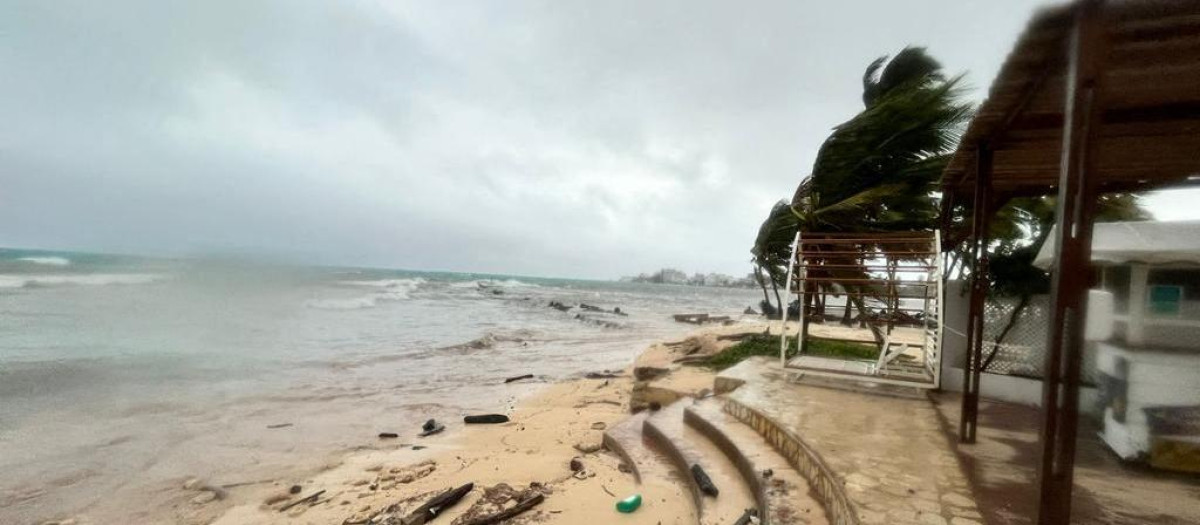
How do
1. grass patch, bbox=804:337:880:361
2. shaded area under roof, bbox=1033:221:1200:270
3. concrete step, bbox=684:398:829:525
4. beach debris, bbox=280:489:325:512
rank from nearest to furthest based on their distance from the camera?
concrete step, bbox=684:398:829:525 < shaded area under roof, bbox=1033:221:1200:270 < beach debris, bbox=280:489:325:512 < grass patch, bbox=804:337:880:361

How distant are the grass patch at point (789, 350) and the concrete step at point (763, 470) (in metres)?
3.83

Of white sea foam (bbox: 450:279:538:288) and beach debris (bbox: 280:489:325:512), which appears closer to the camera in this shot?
beach debris (bbox: 280:489:325:512)

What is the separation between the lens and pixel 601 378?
447 inches

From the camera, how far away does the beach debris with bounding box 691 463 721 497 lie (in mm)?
3906

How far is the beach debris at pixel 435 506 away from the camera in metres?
4.26

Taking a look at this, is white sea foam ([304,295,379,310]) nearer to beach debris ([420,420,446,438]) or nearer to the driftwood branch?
beach debris ([420,420,446,438])

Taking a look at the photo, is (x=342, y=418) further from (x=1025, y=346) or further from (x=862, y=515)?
(x=1025, y=346)

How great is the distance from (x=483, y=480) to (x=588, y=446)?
147cm

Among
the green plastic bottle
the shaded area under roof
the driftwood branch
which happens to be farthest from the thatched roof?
the driftwood branch

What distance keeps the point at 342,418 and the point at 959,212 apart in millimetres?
10885

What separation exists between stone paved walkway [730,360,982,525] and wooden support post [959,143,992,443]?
0.90 feet

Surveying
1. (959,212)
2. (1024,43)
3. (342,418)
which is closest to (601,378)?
(342,418)

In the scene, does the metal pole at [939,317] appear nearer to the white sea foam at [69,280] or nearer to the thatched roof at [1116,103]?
the thatched roof at [1116,103]

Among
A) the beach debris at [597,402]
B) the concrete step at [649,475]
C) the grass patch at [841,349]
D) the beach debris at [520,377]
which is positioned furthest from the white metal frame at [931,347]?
the beach debris at [520,377]
